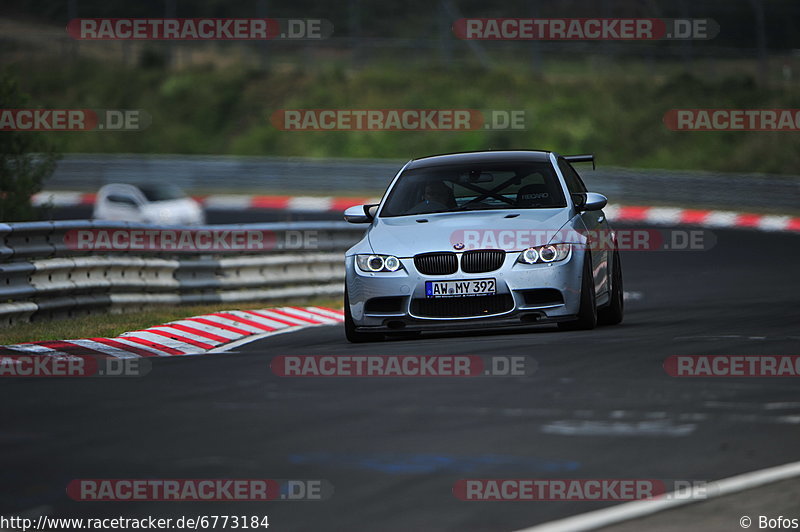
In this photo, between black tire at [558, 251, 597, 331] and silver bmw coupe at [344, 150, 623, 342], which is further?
black tire at [558, 251, 597, 331]

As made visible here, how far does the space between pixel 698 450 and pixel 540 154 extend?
21.2ft

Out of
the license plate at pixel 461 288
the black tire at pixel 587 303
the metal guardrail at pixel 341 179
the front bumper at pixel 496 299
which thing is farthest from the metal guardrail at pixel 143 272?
the metal guardrail at pixel 341 179

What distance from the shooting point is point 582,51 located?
4925cm

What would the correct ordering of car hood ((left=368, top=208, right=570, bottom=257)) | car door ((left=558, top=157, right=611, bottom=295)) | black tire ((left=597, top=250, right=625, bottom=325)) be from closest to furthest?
car hood ((left=368, top=208, right=570, bottom=257))
car door ((left=558, top=157, right=611, bottom=295))
black tire ((left=597, top=250, right=625, bottom=325))

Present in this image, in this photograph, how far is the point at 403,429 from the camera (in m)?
7.62

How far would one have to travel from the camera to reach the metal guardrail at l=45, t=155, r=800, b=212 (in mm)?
37094

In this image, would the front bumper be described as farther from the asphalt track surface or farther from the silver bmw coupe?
the asphalt track surface

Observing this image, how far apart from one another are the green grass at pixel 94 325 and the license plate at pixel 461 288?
10.6 ft


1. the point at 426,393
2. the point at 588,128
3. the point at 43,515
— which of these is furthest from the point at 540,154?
the point at 588,128

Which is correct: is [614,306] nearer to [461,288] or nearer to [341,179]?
[461,288]

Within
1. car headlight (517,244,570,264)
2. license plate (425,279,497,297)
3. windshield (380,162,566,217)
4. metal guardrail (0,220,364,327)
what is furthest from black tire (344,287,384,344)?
metal guardrail (0,220,364,327)

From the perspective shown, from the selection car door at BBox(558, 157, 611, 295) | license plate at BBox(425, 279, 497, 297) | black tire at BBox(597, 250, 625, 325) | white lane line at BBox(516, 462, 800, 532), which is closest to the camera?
white lane line at BBox(516, 462, 800, 532)

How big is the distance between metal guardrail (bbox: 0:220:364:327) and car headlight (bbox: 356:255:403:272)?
3730 millimetres

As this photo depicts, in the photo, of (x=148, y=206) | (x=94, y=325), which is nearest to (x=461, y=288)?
(x=94, y=325)
